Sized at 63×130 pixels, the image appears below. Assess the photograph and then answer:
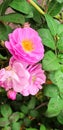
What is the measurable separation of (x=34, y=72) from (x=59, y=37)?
125mm

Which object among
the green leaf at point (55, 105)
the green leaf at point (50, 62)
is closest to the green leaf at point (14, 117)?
the green leaf at point (55, 105)

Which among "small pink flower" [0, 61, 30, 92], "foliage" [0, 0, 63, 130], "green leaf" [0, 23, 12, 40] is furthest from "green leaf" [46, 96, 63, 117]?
"green leaf" [0, 23, 12, 40]

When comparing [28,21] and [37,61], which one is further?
[28,21]

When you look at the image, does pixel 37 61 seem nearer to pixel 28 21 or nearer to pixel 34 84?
pixel 34 84

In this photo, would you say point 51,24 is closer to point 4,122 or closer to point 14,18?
point 14,18

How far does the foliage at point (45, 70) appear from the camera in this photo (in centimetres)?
88

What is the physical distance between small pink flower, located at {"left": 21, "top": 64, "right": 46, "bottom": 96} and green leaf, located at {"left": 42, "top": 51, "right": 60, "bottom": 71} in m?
0.04

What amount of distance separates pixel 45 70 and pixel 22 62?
0.21 feet

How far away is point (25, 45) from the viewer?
85 centimetres

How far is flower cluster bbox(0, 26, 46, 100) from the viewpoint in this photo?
0.82m

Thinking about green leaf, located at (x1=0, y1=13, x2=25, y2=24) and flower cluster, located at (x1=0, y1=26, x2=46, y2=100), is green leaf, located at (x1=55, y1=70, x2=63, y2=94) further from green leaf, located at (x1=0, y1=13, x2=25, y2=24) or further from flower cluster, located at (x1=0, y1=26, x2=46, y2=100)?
green leaf, located at (x1=0, y1=13, x2=25, y2=24)

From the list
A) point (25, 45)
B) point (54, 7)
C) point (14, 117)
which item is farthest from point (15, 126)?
point (54, 7)

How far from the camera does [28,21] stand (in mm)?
1005

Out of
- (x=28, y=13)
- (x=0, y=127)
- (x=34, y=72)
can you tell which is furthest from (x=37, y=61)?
(x=0, y=127)
